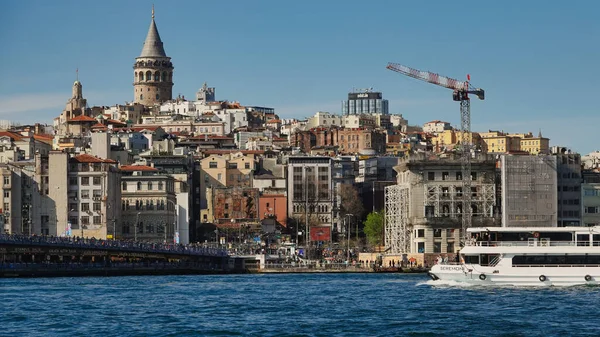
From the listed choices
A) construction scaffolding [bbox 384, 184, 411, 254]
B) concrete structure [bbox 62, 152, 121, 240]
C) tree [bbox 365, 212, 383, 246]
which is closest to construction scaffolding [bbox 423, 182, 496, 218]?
construction scaffolding [bbox 384, 184, 411, 254]

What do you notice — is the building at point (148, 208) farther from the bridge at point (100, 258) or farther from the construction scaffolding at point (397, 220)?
the construction scaffolding at point (397, 220)

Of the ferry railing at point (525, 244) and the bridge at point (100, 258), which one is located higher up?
the ferry railing at point (525, 244)

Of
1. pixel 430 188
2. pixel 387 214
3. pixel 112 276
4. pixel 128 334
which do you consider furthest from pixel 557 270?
pixel 387 214

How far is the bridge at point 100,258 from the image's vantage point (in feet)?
401

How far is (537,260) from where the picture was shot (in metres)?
89.9

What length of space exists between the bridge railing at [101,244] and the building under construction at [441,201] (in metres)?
16.9

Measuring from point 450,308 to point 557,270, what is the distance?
49.2 feet

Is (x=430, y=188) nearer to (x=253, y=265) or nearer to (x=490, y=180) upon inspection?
(x=490, y=180)

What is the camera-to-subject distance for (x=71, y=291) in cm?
9562

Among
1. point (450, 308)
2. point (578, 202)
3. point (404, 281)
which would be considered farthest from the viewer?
point (578, 202)

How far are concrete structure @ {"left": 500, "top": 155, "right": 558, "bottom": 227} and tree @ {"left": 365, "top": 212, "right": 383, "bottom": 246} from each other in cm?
2527

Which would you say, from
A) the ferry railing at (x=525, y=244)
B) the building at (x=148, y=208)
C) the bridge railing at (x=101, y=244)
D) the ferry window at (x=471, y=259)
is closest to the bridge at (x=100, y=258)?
the bridge railing at (x=101, y=244)

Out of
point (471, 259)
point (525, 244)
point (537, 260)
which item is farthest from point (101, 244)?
point (537, 260)

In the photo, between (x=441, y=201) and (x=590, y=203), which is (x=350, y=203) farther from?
(x=590, y=203)
